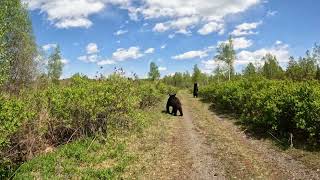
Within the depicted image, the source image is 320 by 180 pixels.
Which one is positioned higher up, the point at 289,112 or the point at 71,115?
the point at 289,112

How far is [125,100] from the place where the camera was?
18828 mm

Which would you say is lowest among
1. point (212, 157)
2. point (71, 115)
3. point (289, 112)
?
point (212, 157)

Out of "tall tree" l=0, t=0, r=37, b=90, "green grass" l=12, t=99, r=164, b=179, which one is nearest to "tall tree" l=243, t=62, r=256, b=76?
"tall tree" l=0, t=0, r=37, b=90

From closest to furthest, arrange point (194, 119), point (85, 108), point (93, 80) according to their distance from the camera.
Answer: point (85, 108) < point (93, 80) < point (194, 119)

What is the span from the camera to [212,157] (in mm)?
14844

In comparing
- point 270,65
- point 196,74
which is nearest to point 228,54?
point 270,65

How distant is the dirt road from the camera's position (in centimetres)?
1277

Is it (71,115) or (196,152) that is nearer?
(196,152)

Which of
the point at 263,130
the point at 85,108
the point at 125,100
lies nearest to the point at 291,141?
the point at 263,130

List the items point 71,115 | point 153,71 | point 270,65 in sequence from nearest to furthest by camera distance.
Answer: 1. point 71,115
2. point 270,65
3. point 153,71

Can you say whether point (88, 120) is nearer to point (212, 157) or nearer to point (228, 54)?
point (212, 157)

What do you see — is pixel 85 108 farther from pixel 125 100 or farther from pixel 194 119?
pixel 194 119

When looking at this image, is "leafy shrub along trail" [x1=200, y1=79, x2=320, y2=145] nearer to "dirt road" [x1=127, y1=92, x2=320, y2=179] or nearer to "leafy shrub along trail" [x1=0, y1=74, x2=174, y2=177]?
"dirt road" [x1=127, y1=92, x2=320, y2=179]

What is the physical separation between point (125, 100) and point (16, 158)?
546cm
